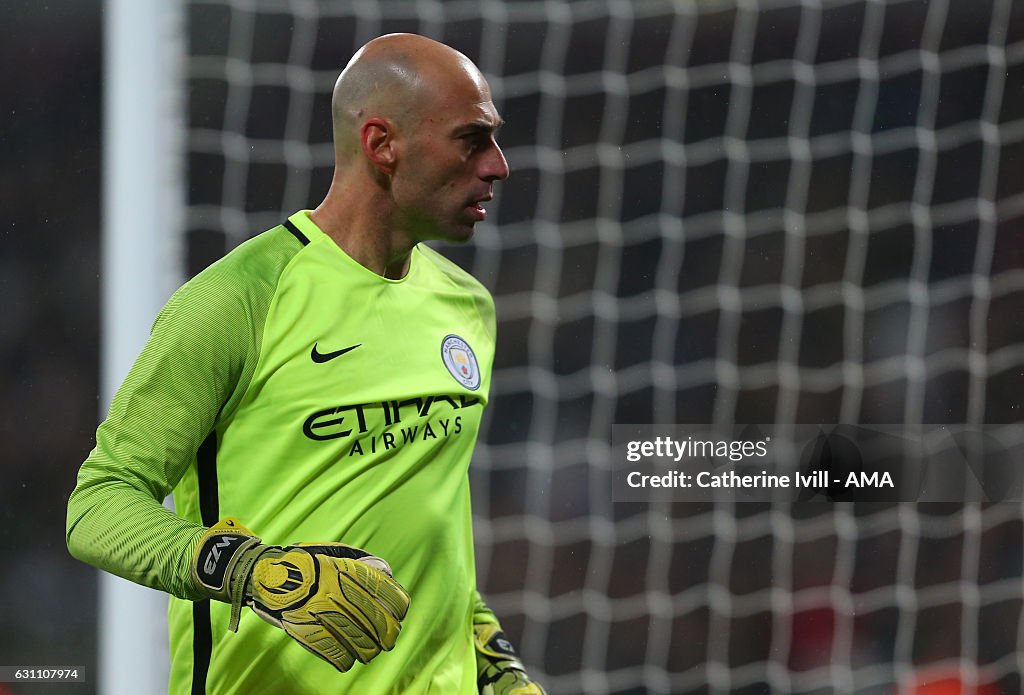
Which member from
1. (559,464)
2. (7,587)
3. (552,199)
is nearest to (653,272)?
(552,199)

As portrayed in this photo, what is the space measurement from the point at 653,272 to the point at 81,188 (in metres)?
1.44

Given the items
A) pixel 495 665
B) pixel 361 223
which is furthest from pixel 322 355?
pixel 495 665

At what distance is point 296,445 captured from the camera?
1609 millimetres

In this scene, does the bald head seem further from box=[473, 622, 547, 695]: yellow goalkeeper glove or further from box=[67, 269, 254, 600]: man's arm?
box=[473, 622, 547, 695]: yellow goalkeeper glove

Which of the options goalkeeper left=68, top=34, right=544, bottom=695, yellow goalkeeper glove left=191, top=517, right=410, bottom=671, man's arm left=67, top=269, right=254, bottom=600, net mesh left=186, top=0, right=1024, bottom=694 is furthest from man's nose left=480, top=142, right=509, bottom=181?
net mesh left=186, top=0, right=1024, bottom=694

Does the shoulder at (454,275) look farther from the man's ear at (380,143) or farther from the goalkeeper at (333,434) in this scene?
the man's ear at (380,143)

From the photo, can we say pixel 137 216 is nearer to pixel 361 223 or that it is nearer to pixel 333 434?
pixel 361 223

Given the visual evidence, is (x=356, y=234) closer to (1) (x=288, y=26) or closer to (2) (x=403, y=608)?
(2) (x=403, y=608)

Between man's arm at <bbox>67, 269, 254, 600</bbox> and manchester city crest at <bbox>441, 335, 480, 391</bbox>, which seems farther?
manchester city crest at <bbox>441, 335, 480, 391</bbox>

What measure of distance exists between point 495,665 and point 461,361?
44 centimetres

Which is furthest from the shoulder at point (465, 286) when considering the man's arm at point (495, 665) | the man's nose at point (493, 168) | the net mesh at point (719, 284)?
the net mesh at point (719, 284)

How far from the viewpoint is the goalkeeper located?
1.42m

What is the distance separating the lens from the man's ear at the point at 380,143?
5.60 ft

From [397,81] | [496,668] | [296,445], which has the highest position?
[397,81]
